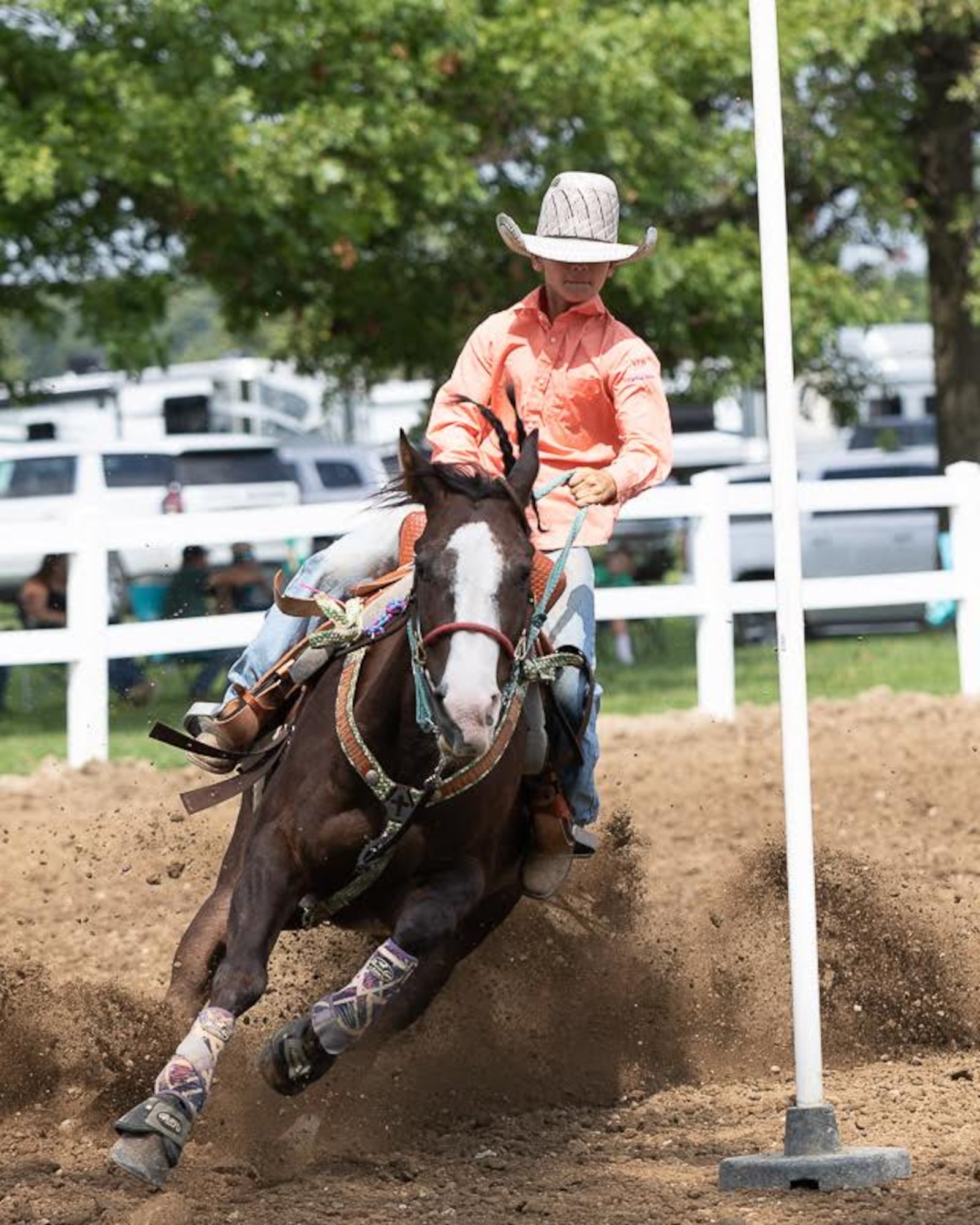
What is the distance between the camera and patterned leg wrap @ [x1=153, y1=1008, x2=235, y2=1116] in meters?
5.20

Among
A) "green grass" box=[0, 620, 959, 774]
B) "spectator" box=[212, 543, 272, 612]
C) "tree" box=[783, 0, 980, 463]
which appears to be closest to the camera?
"green grass" box=[0, 620, 959, 774]

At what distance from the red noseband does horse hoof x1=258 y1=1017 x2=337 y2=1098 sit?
1.07 meters

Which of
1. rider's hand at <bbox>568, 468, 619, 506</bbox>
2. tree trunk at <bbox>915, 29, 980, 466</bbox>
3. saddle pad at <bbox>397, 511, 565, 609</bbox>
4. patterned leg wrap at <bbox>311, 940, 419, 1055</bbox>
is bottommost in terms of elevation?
patterned leg wrap at <bbox>311, 940, 419, 1055</bbox>

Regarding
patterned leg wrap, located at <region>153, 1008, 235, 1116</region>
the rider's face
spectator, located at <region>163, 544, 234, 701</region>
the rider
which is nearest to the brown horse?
patterned leg wrap, located at <region>153, 1008, 235, 1116</region>

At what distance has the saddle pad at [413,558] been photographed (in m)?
5.84

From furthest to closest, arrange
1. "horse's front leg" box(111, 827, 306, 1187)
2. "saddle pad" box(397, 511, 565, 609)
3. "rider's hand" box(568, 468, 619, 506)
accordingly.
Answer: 1. "saddle pad" box(397, 511, 565, 609)
2. "rider's hand" box(568, 468, 619, 506)
3. "horse's front leg" box(111, 827, 306, 1187)

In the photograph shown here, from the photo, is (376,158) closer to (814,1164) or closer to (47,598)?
(47,598)

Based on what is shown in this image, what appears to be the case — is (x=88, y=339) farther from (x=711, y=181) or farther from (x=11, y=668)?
(x=711, y=181)

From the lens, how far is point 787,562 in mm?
5391

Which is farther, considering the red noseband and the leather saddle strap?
the leather saddle strap

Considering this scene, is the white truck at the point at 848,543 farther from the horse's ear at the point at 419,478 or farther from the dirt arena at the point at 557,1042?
the horse's ear at the point at 419,478

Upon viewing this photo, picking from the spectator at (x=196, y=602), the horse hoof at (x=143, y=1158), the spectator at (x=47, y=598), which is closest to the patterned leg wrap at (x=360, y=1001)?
the horse hoof at (x=143, y=1158)

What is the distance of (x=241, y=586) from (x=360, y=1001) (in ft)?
32.9

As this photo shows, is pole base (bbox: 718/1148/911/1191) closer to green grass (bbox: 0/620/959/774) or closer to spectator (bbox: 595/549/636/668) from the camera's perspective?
green grass (bbox: 0/620/959/774)
